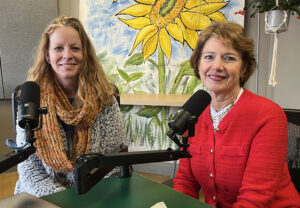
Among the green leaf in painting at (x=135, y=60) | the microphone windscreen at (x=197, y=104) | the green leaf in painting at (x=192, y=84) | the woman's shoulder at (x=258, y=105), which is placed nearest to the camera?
the microphone windscreen at (x=197, y=104)

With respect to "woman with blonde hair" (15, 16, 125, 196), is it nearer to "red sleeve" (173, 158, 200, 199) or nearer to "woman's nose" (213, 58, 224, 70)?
"red sleeve" (173, 158, 200, 199)

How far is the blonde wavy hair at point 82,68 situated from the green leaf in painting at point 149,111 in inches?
54.7

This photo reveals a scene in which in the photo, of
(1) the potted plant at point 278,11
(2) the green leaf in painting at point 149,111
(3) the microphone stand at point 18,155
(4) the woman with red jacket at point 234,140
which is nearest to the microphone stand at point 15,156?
(3) the microphone stand at point 18,155

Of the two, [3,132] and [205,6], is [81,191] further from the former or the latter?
[3,132]

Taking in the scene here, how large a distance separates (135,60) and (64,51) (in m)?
1.60

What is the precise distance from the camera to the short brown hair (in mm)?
1106

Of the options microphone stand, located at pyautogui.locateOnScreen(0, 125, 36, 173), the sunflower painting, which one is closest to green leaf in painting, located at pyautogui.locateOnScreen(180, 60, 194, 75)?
the sunflower painting

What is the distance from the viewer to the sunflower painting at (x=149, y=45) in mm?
2637

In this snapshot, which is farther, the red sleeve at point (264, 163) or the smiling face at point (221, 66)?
the smiling face at point (221, 66)

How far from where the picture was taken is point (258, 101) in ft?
3.60

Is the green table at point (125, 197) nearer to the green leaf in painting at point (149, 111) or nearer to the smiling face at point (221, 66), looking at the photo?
the smiling face at point (221, 66)

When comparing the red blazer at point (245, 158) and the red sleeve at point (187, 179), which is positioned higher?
the red blazer at point (245, 158)

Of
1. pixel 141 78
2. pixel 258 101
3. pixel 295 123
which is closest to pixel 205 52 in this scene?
pixel 258 101

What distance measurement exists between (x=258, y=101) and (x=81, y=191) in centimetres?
84
